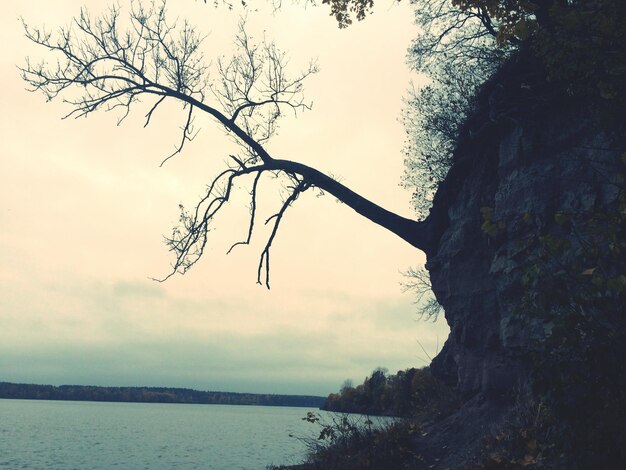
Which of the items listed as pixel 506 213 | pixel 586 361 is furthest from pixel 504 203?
pixel 586 361

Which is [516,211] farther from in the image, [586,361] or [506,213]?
[586,361]

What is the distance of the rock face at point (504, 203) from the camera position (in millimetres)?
11688

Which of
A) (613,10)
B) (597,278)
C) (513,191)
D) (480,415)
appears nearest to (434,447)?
(480,415)

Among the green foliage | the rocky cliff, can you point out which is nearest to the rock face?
the rocky cliff

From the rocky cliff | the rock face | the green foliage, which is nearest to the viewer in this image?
the green foliage

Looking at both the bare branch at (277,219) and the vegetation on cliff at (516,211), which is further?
the bare branch at (277,219)

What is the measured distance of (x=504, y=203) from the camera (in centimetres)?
1333

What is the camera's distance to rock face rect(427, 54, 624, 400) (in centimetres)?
1169

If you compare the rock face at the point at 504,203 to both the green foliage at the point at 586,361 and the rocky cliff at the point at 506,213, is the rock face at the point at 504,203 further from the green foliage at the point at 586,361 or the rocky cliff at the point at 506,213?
the green foliage at the point at 586,361

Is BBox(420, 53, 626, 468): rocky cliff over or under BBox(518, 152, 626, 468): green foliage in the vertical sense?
over

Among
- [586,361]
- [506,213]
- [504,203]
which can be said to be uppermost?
[504,203]

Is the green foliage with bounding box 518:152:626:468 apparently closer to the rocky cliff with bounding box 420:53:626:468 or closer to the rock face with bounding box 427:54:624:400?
the rocky cliff with bounding box 420:53:626:468

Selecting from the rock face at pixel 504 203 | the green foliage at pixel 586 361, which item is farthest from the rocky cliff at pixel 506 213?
the green foliage at pixel 586 361

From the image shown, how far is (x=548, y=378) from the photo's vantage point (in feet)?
22.6
